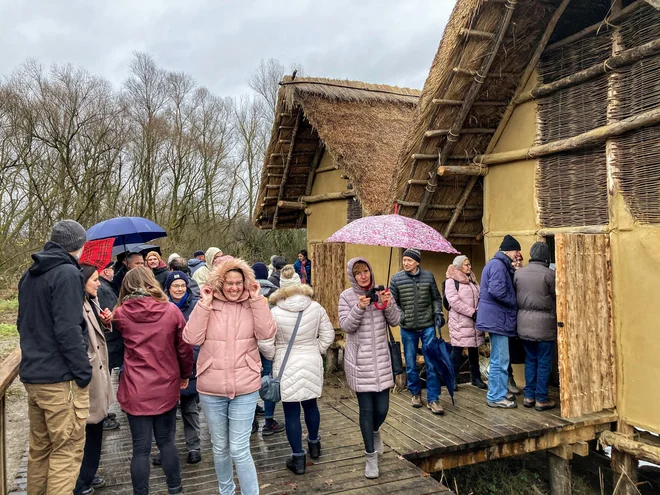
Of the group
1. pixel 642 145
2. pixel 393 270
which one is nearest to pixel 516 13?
pixel 642 145

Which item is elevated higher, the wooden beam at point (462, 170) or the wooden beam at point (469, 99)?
the wooden beam at point (469, 99)

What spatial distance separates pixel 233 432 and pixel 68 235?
171cm

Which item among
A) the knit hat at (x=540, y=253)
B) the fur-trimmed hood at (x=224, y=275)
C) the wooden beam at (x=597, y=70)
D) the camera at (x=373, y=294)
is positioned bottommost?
the camera at (x=373, y=294)

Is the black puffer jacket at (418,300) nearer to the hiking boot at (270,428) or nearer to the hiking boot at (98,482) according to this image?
the hiking boot at (270,428)

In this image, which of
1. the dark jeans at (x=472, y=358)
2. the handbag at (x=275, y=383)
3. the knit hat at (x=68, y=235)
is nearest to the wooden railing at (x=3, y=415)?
the knit hat at (x=68, y=235)

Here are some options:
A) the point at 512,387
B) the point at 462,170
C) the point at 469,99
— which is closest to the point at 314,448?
the point at 512,387

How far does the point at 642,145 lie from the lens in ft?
16.4

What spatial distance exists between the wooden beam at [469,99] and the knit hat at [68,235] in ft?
16.4

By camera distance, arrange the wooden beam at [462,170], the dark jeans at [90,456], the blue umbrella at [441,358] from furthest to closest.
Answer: the wooden beam at [462,170] < the blue umbrella at [441,358] < the dark jeans at [90,456]

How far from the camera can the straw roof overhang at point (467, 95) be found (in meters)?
5.79

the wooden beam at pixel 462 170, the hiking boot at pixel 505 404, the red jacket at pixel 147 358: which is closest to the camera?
the red jacket at pixel 147 358

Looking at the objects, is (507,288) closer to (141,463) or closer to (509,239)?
(509,239)

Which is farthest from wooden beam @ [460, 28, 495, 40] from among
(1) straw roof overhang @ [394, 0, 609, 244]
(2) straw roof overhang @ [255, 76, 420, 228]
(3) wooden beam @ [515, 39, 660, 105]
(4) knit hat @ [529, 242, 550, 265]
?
(4) knit hat @ [529, 242, 550, 265]

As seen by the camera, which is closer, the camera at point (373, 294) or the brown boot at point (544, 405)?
the camera at point (373, 294)
